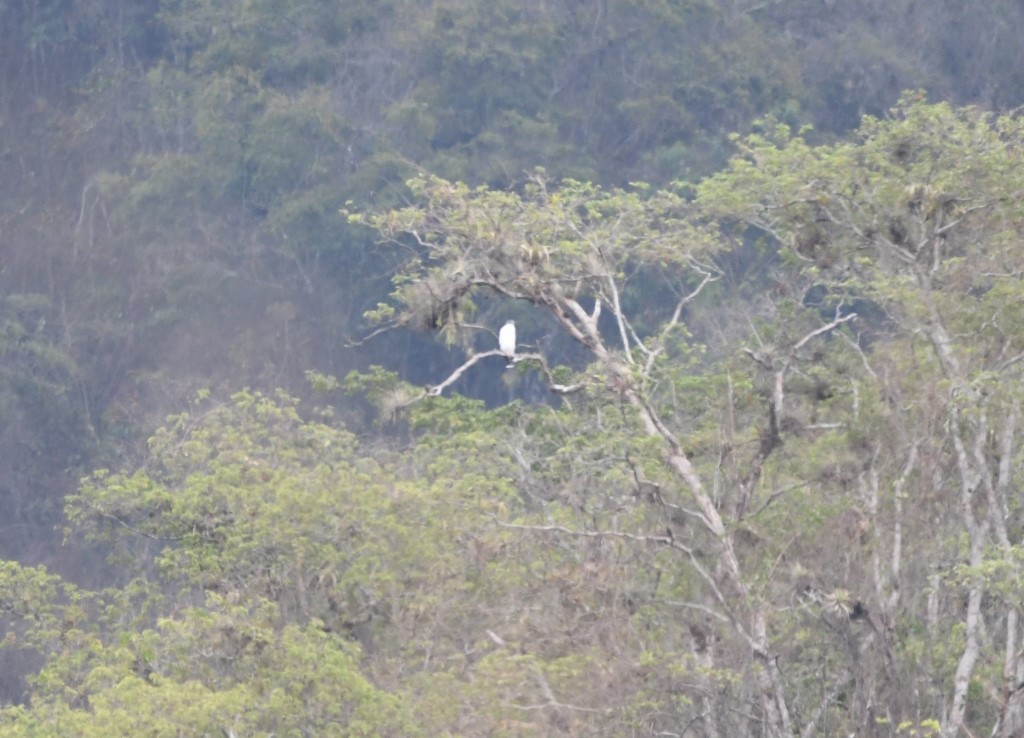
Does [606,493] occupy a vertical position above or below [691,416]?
above

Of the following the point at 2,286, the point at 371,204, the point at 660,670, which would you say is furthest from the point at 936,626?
the point at 2,286

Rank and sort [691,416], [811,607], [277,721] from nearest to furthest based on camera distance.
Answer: [811,607] < [277,721] < [691,416]

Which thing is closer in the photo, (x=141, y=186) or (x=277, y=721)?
(x=277, y=721)

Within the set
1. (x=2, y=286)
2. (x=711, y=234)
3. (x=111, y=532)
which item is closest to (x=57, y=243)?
(x=2, y=286)

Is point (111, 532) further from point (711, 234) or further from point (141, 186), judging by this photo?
point (141, 186)

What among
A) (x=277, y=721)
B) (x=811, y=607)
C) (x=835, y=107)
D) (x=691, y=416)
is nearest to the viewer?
(x=811, y=607)

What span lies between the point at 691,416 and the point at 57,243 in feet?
56.8

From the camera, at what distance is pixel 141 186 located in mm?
27672

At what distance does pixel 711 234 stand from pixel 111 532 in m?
5.08

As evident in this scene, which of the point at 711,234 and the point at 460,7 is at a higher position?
the point at 711,234

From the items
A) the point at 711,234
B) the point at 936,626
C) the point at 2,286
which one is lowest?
the point at 2,286

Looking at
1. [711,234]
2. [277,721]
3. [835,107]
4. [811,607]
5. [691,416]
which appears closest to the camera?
[811,607]

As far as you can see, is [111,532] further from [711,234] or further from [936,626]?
[936,626]

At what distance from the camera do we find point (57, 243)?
1125 inches
